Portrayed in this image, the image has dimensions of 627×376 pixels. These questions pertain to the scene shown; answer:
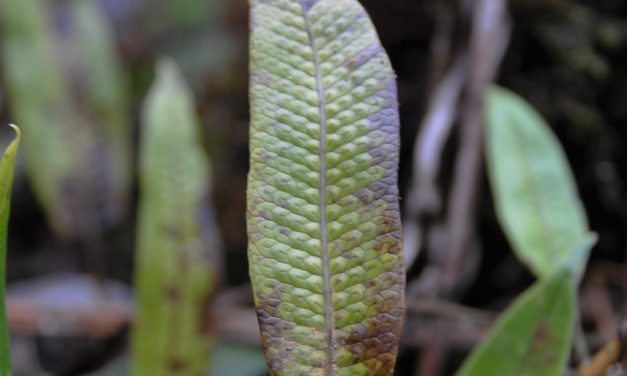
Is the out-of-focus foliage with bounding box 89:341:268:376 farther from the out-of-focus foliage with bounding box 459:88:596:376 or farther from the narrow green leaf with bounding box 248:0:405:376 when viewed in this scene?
the narrow green leaf with bounding box 248:0:405:376

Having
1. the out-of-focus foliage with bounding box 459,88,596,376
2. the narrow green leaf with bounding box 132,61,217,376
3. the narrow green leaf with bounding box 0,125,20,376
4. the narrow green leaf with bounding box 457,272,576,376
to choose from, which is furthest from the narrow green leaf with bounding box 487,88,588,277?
the narrow green leaf with bounding box 0,125,20,376

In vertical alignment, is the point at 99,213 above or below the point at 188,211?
below

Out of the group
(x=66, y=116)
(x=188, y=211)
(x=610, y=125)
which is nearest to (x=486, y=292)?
(x=610, y=125)

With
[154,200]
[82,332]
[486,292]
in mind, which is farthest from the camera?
[486,292]

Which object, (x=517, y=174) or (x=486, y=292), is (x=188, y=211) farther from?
(x=486, y=292)

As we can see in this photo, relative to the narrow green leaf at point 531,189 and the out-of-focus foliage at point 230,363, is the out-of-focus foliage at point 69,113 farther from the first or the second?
the narrow green leaf at point 531,189

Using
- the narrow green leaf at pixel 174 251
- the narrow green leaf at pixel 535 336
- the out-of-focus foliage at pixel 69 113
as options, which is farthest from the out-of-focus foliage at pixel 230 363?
the narrow green leaf at pixel 535 336

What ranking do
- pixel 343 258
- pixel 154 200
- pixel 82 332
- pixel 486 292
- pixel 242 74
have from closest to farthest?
pixel 343 258, pixel 154 200, pixel 82 332, pixel 486 292, pixel 242 74
